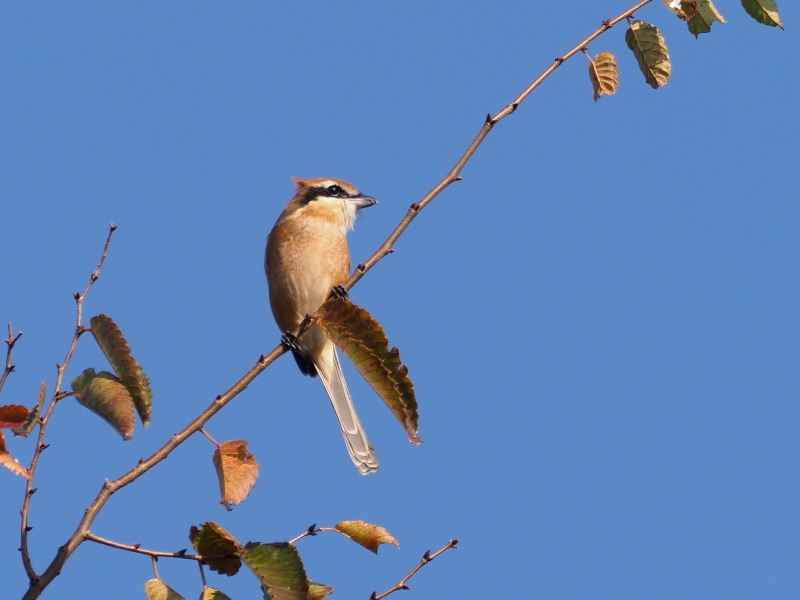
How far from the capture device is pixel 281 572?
2.16m

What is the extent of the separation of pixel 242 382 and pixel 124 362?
0.94 feet

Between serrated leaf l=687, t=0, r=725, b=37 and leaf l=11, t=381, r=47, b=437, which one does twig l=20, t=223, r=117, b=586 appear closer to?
leaf l=11, t=381, r=47, b=437

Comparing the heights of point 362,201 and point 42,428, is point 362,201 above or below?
above

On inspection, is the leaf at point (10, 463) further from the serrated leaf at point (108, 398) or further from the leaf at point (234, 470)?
the leaf at point (234, 470)

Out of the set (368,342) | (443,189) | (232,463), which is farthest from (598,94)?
(232,463)

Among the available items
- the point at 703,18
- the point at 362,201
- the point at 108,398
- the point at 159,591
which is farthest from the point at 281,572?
the point at 362,201

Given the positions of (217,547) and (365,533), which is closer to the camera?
(217,547)

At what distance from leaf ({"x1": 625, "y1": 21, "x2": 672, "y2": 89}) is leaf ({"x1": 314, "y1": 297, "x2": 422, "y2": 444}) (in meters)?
1.18

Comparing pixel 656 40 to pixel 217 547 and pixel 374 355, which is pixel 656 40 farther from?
pixel 217 547

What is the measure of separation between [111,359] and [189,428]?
0.29 metres

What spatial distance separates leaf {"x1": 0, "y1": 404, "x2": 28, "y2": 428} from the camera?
78.8 inches

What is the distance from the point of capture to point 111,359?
2.37m

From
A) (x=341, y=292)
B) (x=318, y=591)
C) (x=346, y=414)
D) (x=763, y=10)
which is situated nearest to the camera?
(x=318, y=591)

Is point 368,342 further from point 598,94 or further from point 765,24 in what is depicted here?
point 765,24
